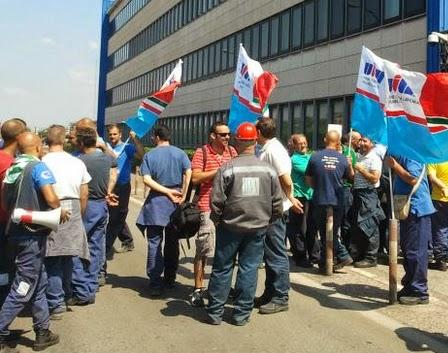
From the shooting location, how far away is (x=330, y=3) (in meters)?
21.3

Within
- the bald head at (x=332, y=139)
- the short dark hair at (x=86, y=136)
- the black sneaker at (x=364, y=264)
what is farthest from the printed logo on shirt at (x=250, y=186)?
the black sneaker at (x=364, y=264)

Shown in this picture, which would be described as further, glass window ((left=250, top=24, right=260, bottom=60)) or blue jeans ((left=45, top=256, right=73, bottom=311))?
glass window ((left=250, top=24, right=260, bottom=60))

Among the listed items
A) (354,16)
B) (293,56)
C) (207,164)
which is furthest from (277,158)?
(293,56)

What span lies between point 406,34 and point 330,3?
473 centimetres

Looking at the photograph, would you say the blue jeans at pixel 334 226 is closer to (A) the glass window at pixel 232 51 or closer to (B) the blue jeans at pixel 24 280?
(B) the blue jeans at pixel 24 280

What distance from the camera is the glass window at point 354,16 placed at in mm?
19734

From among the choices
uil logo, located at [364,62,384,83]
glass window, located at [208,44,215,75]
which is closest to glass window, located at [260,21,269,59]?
glass window, located at [208,44,215,75]

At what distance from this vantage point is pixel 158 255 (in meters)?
6.73

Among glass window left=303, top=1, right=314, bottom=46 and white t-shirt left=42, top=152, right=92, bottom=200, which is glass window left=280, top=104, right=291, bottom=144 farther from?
white t-shirt left=42, top=152, right=92, bottom=200

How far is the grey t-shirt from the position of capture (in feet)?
21.6

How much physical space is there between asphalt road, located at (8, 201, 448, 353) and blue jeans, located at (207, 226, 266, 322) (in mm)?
186

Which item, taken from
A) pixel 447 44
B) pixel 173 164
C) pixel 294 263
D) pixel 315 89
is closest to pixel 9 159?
pixel 173 164

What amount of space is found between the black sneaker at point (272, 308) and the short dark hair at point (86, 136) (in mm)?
2535

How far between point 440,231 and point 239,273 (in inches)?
163
